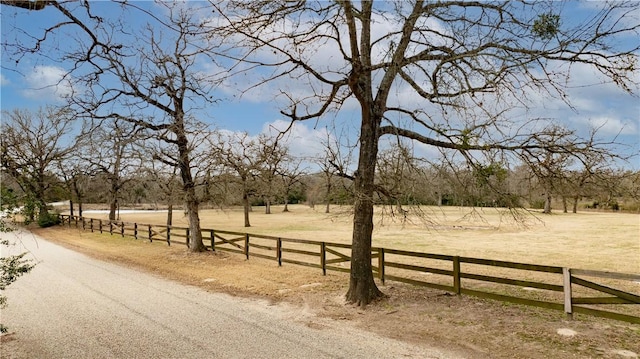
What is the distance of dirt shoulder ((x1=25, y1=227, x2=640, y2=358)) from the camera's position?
248 inches

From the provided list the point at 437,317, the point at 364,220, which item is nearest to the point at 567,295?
the point at 437,317

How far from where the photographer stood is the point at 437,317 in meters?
7.85

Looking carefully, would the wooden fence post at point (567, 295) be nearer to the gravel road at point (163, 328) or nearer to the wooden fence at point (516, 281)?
the wooden fence at point (516, 281)

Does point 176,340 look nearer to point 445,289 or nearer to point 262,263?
point 445,289

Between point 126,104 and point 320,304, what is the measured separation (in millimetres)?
12428

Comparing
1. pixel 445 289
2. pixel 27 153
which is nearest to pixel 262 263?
pixel 445 289

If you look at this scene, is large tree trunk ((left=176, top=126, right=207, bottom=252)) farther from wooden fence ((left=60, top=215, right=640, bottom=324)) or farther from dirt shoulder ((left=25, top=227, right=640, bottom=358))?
dirt shoulder ((left=25, top=227, right=640, bottom=358))

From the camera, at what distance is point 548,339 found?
659 centimetres

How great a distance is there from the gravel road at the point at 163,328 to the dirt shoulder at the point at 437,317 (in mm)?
511

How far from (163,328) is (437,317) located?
5082 millimetres

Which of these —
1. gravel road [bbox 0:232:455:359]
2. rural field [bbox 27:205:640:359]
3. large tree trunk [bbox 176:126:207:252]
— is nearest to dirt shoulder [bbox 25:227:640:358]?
rural field [bbox 27:205:640:359]

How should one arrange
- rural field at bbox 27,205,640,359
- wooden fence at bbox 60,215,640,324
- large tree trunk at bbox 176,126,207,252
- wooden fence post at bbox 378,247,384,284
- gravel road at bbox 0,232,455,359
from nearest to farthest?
gravel road at bbox 0,232,455,359, rural field at bbox 27,205,640,359, wooden fence at bbox 60,215,640,324, wooden fence post at bbox 378,247,384,284, large tree trunk at bbox 176,126,207,252

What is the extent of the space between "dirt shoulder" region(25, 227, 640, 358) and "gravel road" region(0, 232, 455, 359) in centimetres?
51

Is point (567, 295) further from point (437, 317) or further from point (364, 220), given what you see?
point (364, 220)
